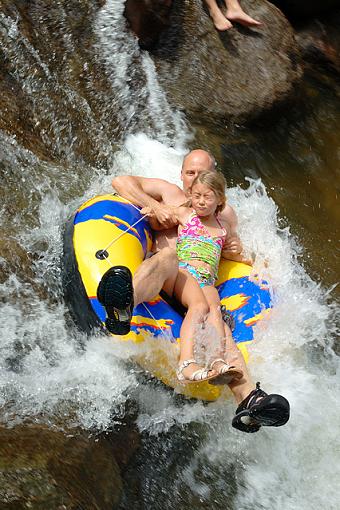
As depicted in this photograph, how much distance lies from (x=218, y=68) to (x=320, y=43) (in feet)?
5.98

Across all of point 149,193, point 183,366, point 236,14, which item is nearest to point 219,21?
point 236,14

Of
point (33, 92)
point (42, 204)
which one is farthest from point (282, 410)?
point (33, 92)

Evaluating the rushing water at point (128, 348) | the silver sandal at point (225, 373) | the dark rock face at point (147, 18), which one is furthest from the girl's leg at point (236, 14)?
the silver sandal at point (225, 373)

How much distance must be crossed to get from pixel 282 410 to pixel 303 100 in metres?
4.60

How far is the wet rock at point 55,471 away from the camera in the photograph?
10.8 feet

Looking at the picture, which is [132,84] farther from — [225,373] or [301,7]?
[225,373]

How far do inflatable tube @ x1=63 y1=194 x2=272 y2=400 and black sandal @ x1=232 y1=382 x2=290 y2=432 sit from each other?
1.51 feet

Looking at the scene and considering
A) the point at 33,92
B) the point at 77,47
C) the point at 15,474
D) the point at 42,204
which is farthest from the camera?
the point at 77,47

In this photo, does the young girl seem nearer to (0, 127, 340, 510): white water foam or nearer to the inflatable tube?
the inflatable tube

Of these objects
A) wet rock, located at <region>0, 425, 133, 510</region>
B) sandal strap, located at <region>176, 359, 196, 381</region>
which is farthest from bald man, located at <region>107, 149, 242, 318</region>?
wet rock, located at <region>0, 425, 133, 510</region>

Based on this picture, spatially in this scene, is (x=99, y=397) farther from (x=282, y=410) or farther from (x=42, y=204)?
(x=42, y=204)

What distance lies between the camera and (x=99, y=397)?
4129 millimetres

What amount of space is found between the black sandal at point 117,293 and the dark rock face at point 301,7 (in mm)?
5633

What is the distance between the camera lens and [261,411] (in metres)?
3.77
